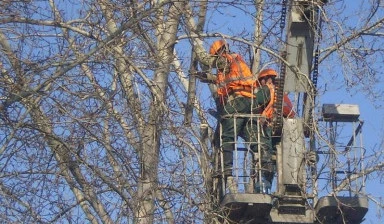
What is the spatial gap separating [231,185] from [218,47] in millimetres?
1396

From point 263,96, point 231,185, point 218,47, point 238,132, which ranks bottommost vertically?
point 231,185

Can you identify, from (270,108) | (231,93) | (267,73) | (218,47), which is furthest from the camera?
(267,73)

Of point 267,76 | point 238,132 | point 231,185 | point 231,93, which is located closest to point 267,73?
point 267,76

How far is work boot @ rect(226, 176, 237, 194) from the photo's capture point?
12.8 m

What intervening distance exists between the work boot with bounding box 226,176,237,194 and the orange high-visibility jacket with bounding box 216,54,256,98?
3.15 ft

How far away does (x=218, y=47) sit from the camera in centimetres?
1281

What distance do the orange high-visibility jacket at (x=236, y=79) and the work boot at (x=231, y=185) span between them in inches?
37.8

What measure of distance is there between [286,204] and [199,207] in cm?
128

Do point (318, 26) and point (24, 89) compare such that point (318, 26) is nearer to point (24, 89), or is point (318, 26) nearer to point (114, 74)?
point (114, 74)

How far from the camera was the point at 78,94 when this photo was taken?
11.1m

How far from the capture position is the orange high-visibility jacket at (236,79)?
1301 cm

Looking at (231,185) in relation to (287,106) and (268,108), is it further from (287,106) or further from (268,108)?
(287,106)

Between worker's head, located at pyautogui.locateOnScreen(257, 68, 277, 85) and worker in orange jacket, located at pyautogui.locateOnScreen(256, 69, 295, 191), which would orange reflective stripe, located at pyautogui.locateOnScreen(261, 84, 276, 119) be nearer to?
worker in orange jacket, located at pyautogui.locateOnScreen(256, 69, 295, 191)

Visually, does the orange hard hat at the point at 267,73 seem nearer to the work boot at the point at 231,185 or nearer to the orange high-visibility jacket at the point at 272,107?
the orange high-visibility jacket at the point at 272,107
